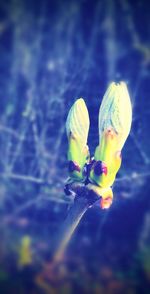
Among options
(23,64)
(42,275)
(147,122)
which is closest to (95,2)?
(23,64)

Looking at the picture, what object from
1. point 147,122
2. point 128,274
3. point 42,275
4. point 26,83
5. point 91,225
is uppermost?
point 26,83

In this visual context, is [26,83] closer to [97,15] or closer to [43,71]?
[43,71]

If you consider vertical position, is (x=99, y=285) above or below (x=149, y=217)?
below

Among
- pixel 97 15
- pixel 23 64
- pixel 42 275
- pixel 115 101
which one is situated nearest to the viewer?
pixel 115 101

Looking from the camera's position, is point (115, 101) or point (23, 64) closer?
point (115, 101)

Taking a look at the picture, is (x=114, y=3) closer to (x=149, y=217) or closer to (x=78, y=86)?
(x=78, y=86)

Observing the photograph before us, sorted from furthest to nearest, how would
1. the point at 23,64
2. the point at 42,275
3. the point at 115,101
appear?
the point at 23,64
the point at 42,275
the point at 115,101

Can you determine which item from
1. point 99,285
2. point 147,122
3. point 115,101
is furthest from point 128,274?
point 115,101
